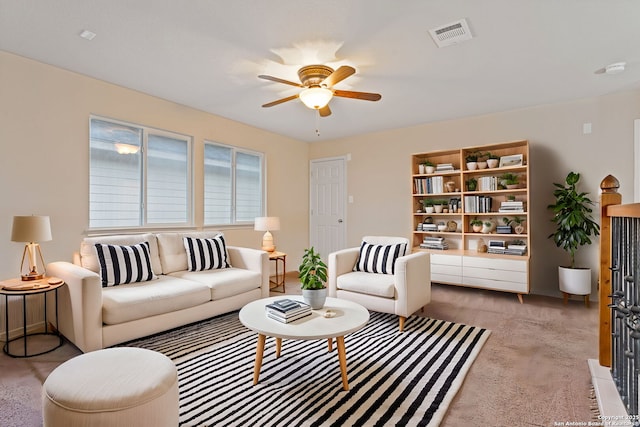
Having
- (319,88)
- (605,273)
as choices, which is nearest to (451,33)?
(319,88)

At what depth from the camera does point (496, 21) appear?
7.57 feet

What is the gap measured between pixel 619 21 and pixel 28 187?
4.83m

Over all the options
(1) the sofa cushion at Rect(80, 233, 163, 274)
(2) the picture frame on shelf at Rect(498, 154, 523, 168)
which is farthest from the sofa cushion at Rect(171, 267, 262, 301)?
(2) the picture frame on shelf at Rect(498, 154, 523, 168)

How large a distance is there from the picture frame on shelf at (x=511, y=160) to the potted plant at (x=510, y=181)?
0.15 metres

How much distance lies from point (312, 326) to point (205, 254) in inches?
77.5

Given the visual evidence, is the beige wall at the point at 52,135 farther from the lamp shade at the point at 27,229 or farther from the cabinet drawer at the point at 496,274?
the cabinet drawer at the point at 496,274

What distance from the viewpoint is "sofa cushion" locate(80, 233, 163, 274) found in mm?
2889

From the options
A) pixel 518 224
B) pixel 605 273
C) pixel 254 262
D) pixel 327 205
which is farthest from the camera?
pixel 327 205

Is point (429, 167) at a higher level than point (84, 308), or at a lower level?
higher

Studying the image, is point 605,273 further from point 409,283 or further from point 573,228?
point 573,228

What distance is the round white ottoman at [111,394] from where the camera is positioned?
1.28 meters

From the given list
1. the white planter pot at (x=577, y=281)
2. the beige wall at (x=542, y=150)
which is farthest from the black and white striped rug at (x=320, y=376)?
the beige wall at (x=542, y=150)

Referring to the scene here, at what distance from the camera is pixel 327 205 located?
19.8 feet

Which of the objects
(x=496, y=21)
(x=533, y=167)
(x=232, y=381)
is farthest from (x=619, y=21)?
(x=232, y=381)
